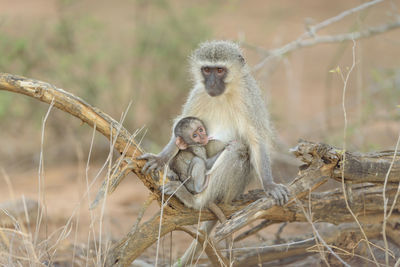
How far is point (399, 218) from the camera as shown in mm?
4078

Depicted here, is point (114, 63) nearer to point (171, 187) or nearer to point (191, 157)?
point (191, 157)

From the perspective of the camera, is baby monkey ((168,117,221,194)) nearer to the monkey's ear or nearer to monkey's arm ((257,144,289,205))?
the monkey's ear

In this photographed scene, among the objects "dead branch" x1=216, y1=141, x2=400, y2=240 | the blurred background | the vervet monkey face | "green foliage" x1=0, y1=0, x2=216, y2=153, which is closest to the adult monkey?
the vervet monkey face

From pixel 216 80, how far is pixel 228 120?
1.20 feet

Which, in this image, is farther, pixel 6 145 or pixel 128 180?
pixel 6 145

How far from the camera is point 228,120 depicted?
14.1 ft

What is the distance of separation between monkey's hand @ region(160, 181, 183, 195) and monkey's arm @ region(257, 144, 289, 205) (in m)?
0.66

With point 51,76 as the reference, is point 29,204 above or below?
below

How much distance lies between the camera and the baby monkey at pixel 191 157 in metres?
4.09

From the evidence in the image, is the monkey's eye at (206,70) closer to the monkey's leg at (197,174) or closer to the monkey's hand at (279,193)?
the monkey's leg at (197,174)

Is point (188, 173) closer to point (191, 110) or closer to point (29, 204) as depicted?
point (191, 110)

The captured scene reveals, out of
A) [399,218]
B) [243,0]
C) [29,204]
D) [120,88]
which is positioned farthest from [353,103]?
[243,0]

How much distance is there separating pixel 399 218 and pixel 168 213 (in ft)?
6.15

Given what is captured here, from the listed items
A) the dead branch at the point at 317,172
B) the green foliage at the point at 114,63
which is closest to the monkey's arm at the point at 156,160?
the dead branch at the point at 317,172
